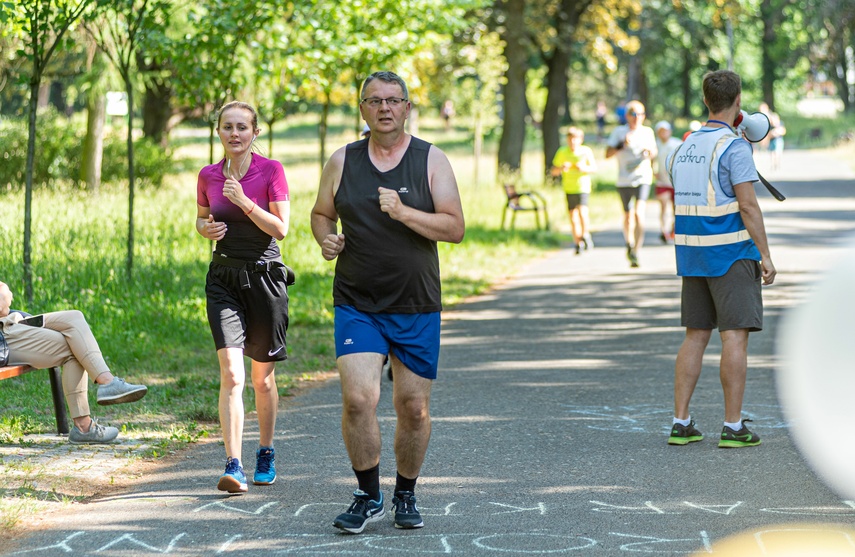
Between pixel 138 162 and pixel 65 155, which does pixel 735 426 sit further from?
pixel 65 155

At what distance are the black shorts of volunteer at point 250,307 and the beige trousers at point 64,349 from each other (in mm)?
1193

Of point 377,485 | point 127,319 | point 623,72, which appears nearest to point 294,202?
point 127,319

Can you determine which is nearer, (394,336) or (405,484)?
(394,336)

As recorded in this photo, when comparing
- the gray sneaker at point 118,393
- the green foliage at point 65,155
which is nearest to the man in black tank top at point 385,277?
the gray sneaker at point 118,393

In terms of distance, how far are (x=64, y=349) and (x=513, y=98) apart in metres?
23.5

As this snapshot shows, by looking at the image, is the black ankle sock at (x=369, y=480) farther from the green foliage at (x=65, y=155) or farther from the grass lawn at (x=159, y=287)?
the green foliage at (x=65, y=155)

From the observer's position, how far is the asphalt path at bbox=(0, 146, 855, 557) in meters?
5.21

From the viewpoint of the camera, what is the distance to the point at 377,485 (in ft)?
17.7

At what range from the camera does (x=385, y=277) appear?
5332 millimetres

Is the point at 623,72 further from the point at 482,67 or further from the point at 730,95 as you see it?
the point at 730,95

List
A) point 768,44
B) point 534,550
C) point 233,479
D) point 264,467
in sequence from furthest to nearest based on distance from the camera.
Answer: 1. point 768,44
2. point 264,467
3. point 233,479
4. point 534,550

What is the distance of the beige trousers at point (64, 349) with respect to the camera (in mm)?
6836

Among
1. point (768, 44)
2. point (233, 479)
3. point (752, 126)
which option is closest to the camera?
point (233, 479)

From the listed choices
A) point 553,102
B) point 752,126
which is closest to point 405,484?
→ point 752,126
